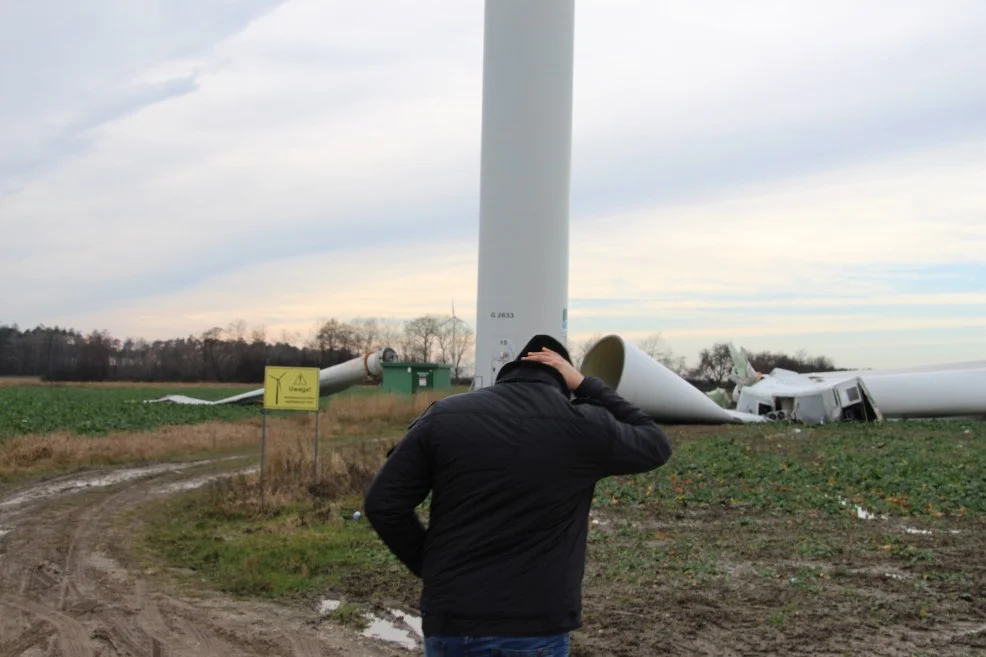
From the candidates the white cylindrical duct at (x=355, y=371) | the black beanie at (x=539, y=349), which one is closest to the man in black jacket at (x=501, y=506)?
the black beanie at (x=539, y=349)

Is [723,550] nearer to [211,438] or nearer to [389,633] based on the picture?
[389,633]

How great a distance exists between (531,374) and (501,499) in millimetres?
486

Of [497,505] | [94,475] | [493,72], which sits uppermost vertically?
[493,72]

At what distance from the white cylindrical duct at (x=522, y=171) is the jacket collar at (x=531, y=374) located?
200 inches

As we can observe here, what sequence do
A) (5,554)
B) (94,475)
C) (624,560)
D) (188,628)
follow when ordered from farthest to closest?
(94,475), (5,554), (624,560), (188,628)

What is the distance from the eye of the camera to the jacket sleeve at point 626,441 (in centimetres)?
301

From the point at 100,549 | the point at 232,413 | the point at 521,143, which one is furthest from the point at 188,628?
the point at 232,413

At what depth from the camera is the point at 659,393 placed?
25.3 m

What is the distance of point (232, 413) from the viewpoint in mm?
33062

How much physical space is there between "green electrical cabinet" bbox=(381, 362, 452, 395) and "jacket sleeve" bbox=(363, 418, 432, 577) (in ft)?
98.6

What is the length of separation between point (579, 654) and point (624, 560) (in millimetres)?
2539

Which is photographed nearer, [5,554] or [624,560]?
[624,560]

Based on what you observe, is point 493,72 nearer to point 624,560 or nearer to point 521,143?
point 521,143

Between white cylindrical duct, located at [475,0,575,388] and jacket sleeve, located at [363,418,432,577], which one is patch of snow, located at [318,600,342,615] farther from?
jacket sleeve, located at [363,418,432,577]
